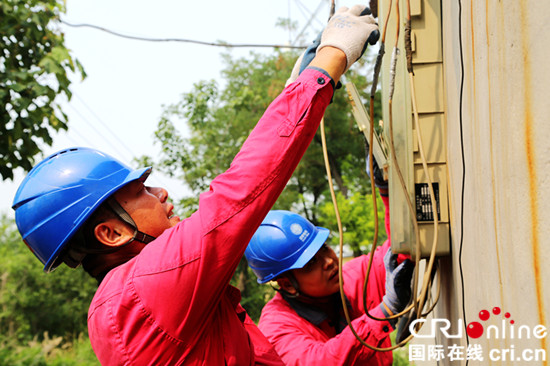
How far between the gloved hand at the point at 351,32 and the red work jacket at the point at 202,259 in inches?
8.0

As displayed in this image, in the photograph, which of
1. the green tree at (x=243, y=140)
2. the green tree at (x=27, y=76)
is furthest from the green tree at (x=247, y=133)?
the green tree at (x=27, y=76)

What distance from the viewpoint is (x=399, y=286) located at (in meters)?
2.73

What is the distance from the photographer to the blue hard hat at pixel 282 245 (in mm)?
3418

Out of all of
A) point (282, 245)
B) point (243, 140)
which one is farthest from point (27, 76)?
point (243, 140)

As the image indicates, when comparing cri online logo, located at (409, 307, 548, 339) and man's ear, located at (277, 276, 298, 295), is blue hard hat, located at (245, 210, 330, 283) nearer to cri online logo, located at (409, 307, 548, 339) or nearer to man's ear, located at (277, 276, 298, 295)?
man's ear, located at (277, 276, 298, 295)

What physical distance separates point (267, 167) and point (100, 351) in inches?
32.1

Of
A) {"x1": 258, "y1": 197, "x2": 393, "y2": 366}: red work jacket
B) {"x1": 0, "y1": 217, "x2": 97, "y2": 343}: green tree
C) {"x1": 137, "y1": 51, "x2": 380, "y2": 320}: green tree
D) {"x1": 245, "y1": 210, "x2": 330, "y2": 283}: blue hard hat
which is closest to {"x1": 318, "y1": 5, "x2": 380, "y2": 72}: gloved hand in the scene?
{"x1": 258, "y1": 197, "x2": 393, "y2": 366}: red work jacket

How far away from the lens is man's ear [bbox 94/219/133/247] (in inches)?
74.2

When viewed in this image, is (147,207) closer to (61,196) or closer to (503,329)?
(61,196)

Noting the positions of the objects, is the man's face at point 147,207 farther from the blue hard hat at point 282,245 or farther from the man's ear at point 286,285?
the man's ear at point 286,285

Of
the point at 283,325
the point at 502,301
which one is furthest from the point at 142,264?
the point at 283,325

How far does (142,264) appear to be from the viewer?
1.60 meters

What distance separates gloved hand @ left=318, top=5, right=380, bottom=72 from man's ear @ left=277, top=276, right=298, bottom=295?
6.12ft

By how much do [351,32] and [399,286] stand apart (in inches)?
55.9
